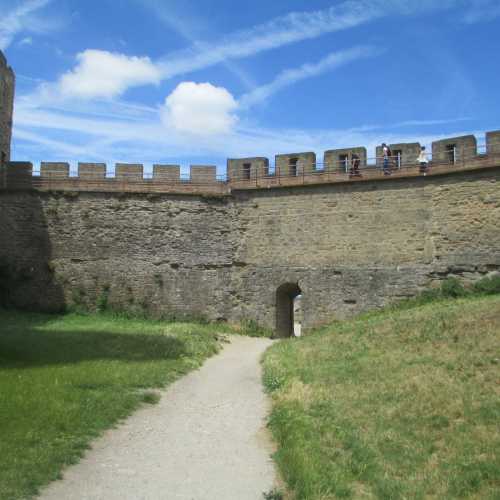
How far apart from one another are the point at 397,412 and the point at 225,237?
1299cm

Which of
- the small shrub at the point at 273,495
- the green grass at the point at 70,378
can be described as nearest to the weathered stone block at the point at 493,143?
the green grass at the point at 70,378

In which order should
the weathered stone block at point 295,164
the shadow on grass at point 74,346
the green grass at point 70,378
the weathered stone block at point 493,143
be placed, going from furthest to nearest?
the weathered stone block at point 295,164 → the weathered stone block at point 493,143 → the shadow on grass at point 74,346 → the green grass at point 70,378

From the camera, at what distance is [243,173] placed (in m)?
19.9

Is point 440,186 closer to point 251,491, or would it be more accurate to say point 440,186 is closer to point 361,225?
point 361,225

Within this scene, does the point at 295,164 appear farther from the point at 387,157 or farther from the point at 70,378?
the point at 70,378

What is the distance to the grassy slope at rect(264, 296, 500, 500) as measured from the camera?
5551mm

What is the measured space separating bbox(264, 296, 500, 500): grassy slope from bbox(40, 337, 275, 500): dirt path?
396 millimetres

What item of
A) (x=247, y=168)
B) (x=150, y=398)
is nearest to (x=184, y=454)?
(x=150, y=398)

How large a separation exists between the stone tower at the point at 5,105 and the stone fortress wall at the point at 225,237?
92 centimetres

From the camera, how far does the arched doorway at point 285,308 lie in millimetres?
19206

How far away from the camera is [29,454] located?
231 inches

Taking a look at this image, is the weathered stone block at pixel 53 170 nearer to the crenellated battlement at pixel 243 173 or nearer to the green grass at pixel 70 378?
the crenellated battlement at pixel 243 173

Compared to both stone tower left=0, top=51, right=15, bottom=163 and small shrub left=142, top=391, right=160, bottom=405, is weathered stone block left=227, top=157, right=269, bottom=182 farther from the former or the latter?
small shrub left=142, top=391, right=160, bottom=405

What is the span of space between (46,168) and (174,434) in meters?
15.5
